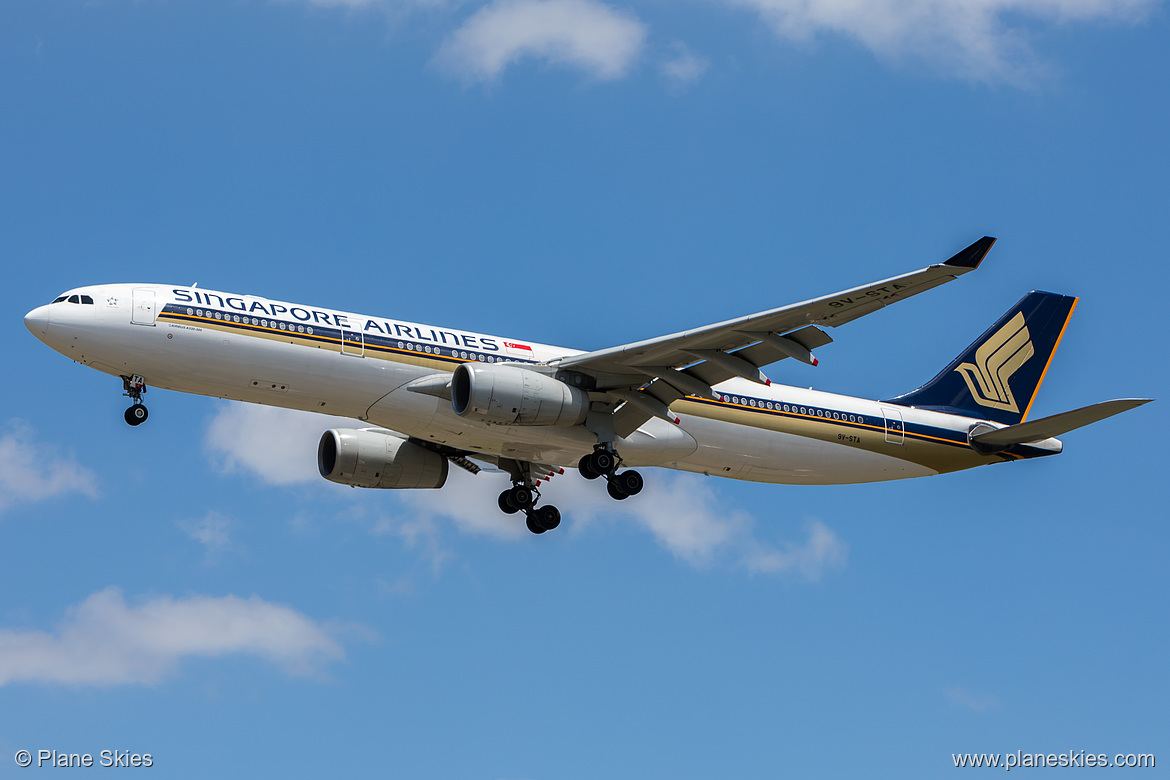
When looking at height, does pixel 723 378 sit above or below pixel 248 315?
below

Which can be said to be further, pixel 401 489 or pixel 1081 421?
pixel 401 489

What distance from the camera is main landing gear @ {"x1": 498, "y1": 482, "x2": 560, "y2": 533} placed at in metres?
38.6

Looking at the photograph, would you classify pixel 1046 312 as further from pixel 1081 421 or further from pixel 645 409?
pixel 645 409

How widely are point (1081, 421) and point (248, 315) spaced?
21.7 metres

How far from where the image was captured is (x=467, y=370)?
3122 cm

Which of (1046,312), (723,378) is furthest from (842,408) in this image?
(1046,312)

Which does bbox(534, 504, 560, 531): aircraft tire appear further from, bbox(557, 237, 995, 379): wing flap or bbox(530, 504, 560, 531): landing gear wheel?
bbox(557, 237, 995, 379): wing flap

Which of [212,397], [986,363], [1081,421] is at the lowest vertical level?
[1081,421]

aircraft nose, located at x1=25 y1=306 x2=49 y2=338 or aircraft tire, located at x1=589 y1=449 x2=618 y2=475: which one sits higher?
aircraft nose, located at x1=25 y1=306 x2=49 y2=338

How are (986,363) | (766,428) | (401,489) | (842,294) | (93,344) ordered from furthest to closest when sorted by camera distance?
(986,363), (401,489), (766,428), (93,344), (842,294)

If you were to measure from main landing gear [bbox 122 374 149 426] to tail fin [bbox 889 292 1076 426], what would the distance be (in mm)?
22223

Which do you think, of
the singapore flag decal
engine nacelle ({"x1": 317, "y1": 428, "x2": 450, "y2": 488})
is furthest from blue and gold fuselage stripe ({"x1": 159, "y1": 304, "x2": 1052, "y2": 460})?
engine nacelle ({"x1": 317, "y1": 428, "x2": 450, "y2": 488})

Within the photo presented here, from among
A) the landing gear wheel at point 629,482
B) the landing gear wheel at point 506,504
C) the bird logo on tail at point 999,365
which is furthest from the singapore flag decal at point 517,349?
the bird logo on tail at point 999,365

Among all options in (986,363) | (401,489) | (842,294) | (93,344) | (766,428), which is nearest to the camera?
(842,294)
